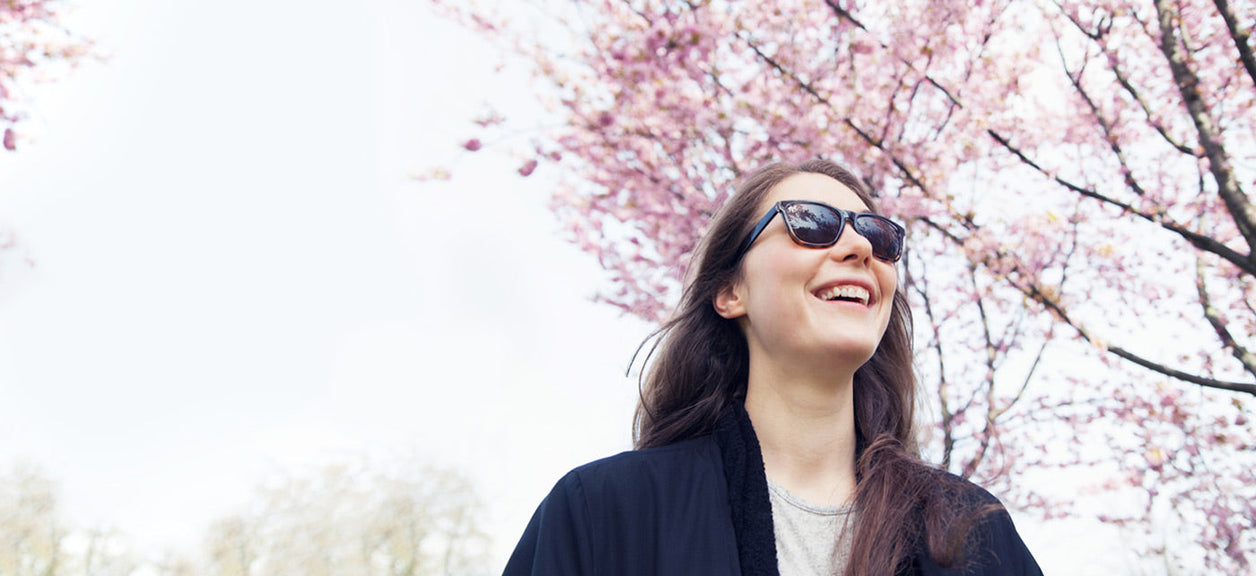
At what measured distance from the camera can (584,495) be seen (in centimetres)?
155

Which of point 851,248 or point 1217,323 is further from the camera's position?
point 1217,323

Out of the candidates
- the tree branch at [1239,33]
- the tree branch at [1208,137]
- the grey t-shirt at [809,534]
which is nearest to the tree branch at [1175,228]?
the tree branch at [1208,137]

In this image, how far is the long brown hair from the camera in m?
1.68

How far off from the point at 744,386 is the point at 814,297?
335 mm

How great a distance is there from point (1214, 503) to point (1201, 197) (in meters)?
1.98

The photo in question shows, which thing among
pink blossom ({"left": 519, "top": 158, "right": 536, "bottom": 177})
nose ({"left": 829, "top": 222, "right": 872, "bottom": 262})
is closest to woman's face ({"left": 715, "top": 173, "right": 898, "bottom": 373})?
nose ({"left": 829, "top": 222, "right": 872, "bottom": 262})

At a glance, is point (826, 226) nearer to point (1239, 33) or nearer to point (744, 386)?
point (744, 386)

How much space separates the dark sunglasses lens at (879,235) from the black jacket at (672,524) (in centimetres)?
45

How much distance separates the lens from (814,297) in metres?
1.69

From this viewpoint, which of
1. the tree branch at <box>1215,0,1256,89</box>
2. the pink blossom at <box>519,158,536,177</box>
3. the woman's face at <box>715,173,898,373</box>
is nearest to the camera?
the woman's face at <box>715,173,898,373</box>

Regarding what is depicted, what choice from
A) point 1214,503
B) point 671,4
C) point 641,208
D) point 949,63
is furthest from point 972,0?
point 1214,503

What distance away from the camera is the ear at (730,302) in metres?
→ 1.88

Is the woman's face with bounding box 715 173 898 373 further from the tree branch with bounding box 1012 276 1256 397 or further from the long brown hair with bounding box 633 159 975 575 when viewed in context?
the tree branch with bounding box 1012 276 1256 397

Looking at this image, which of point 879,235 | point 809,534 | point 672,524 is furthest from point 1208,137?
point 672,524
